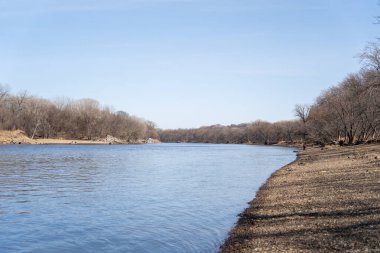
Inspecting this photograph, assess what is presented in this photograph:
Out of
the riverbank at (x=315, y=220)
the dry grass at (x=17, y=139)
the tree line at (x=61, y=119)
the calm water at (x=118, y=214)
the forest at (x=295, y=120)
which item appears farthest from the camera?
the tree line at (x=61, y=119)

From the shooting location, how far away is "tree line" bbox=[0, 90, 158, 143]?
469ft

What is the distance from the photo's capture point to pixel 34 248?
1402 centimetres

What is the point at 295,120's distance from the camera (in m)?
173

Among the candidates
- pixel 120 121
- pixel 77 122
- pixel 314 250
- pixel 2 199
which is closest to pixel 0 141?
pixel 77 122

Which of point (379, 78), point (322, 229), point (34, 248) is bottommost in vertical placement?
point (34, 248)

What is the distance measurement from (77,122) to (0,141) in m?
48.7

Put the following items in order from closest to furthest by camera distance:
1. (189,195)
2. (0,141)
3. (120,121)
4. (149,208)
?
(149,208), (189,195), (0,141), (120,121)

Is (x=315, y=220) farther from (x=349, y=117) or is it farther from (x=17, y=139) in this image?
(x=17, y=139)

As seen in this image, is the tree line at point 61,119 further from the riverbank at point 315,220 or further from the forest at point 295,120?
the riverbank at point 315,220

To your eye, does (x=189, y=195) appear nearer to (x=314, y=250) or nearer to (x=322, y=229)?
(x=322, y=229)

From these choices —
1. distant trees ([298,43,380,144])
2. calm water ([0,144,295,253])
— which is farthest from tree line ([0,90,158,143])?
calm water ([0,144,295,253])

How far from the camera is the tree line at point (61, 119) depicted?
469ft

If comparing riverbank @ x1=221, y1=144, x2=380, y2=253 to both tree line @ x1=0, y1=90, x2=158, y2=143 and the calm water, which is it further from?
tree line @ x1=0, y1=90, x2=158, y2=143

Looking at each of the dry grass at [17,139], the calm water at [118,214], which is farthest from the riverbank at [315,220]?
the dry grass at [17,139]
